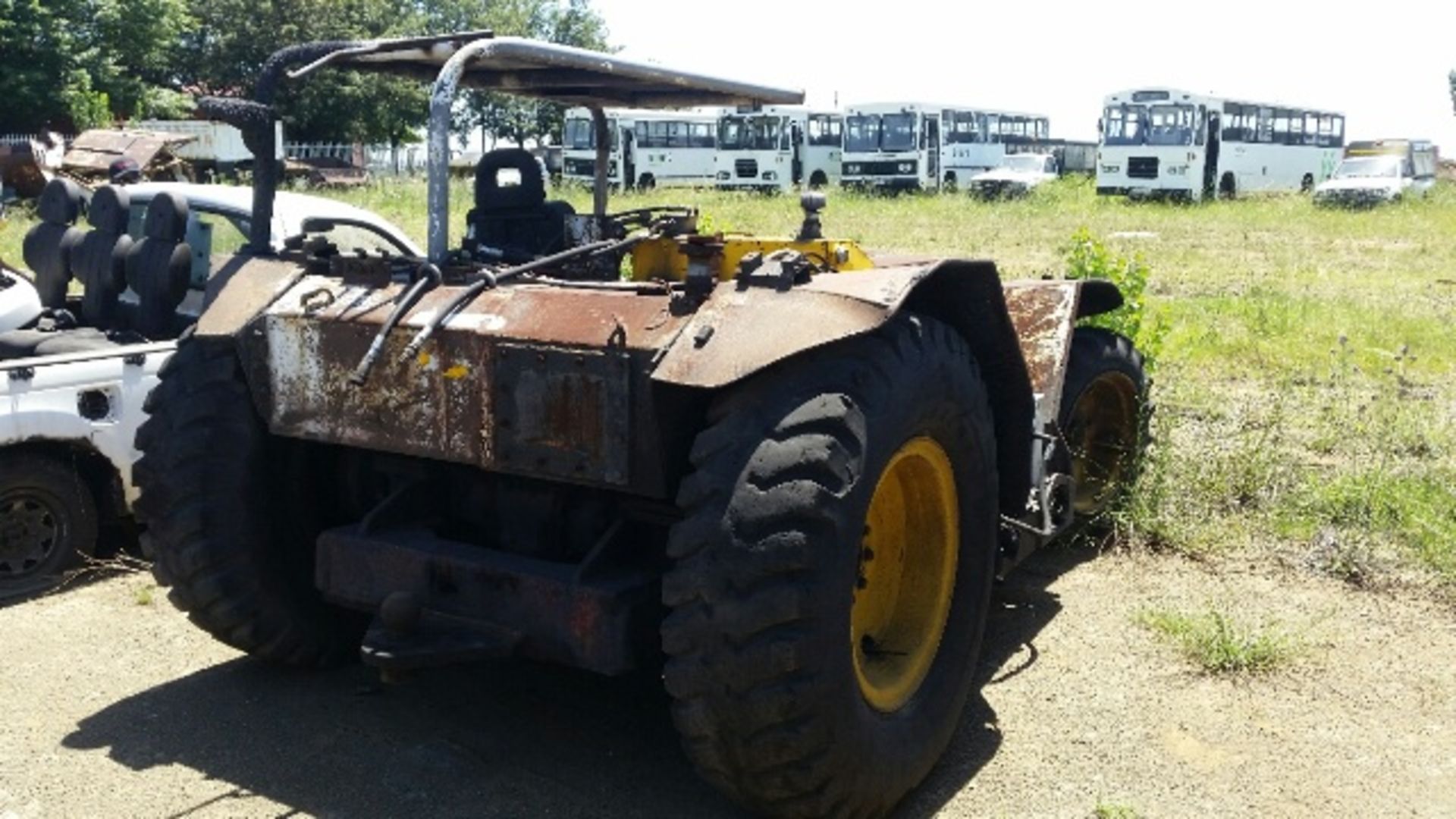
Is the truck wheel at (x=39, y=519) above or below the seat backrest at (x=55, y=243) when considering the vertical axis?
below

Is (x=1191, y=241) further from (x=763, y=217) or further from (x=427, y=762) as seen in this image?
(x=427, y=762)

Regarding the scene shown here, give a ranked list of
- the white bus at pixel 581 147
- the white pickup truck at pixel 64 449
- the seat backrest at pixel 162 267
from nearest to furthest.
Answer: the white pickup truck at pixel 64 449, the seat backrest at pixel 162 267, the white bus at pixel 581 147

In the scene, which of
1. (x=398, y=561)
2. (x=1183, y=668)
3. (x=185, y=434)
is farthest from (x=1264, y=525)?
(x=185, y=434)

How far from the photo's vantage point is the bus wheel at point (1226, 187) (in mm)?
33938

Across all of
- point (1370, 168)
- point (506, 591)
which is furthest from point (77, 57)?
point (506, 591)

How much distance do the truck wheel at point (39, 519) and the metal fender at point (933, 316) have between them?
381 centimetres

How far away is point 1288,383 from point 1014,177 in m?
25.8

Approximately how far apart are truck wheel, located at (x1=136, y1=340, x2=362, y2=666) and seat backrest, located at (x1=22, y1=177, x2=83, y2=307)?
3.80 metres

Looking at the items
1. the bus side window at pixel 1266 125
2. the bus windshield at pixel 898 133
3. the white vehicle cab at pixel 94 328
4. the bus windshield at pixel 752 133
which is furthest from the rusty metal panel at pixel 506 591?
the bus side window at pixel 1266 125

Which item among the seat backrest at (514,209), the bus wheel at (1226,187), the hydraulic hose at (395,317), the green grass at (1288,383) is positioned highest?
the bus wheel at (1226,187)

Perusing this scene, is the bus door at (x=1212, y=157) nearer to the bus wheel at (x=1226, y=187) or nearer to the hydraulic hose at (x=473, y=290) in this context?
the bus wheel at (x=1226, y=187)

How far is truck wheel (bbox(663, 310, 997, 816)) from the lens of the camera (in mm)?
3305

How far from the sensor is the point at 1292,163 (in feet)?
124

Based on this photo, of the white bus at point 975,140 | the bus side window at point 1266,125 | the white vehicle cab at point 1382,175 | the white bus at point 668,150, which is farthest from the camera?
the white bus at point 668,150
